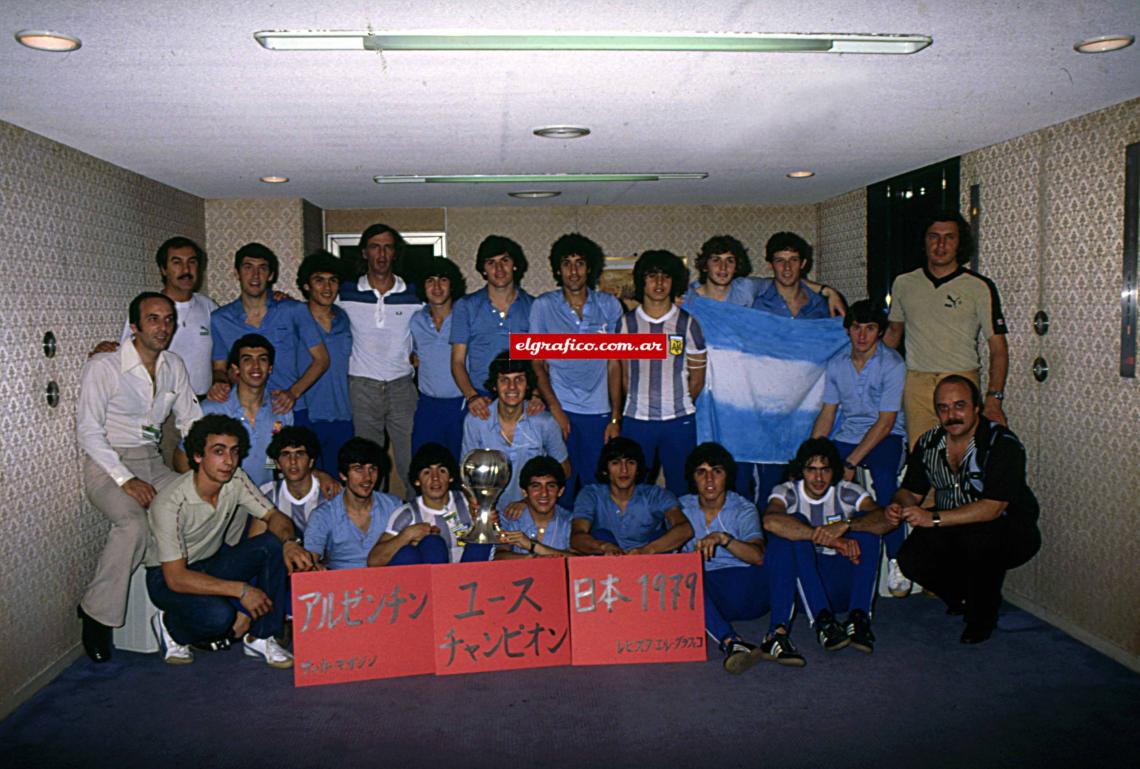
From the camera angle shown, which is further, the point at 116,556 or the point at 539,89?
the point at 116,556

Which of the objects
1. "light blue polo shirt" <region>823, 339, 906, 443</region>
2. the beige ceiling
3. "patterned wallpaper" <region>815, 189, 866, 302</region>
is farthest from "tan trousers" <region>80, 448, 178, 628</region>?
"patterned wallpaper" <region>815, 189, 866, 302</region>

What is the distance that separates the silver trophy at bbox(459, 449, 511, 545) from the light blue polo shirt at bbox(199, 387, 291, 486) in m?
1.07

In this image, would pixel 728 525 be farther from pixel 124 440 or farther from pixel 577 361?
pixel 124 440

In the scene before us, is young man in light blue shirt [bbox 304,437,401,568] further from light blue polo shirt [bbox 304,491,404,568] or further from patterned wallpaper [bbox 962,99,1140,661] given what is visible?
patterned wallpaper [bbox 962,99,1140,661]

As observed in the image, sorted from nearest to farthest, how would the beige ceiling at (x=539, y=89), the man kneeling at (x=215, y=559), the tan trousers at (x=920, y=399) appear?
the beige ceiling at (x=539, y=89)
the man kneeling at (x=215, y=559)
the tan trousers at (x=920, y=399)

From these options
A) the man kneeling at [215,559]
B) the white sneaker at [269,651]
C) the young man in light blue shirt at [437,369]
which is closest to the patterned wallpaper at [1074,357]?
the young man in light blue shirt at [437,369]

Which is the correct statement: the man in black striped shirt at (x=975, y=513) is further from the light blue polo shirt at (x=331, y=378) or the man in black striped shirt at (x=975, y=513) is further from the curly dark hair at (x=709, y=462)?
the light blue polo shirt at (x=331, y=378)

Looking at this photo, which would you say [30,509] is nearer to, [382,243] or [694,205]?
[382,243]

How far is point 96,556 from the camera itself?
4.39m

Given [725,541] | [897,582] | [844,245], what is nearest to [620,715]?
[725,541]

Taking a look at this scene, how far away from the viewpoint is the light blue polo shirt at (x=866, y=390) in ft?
15.2

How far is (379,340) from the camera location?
514 centimetres

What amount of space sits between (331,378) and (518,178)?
1.62 meters

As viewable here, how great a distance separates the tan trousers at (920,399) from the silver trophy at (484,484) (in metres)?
2.12
